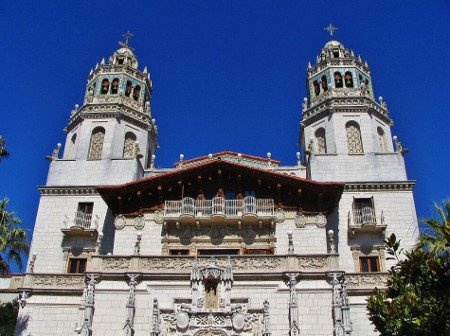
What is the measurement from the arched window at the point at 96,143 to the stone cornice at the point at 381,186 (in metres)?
16.6

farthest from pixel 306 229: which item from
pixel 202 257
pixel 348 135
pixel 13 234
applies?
pixel 13 234

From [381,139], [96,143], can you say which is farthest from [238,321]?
[381,139]

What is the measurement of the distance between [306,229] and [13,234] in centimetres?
1515

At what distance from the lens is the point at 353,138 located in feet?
119

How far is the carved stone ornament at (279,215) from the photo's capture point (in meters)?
29.5

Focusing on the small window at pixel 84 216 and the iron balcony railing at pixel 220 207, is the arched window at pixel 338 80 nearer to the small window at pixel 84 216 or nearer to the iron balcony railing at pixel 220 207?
the iron balcony railing at pixel 220 207

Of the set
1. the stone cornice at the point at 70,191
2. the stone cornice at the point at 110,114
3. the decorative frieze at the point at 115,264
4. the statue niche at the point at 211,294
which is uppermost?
the stone cornice at the point at 110,114

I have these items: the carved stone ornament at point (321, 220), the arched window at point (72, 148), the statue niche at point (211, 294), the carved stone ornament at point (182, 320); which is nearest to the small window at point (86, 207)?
the arched window at point (72, 148)

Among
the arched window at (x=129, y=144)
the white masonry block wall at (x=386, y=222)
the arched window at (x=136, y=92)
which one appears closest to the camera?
the white masonry block wall at (x=386, y=222)

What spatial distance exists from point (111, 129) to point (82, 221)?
25.5 ft

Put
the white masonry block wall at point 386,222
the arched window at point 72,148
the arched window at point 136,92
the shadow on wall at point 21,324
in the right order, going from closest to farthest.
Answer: the shadow on wall at point 21,324, the white masonry block wall at point 386,222, the arched window at point 72,148, the arched window at point 136,92

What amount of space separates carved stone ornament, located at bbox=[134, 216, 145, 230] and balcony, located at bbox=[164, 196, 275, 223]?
1.51m

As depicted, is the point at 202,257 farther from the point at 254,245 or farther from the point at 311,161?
the point at 311,161

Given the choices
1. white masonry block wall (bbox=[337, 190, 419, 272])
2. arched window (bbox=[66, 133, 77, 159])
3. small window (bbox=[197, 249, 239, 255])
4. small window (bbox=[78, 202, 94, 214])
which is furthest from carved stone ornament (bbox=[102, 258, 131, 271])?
arched window (bbox=[66, 133, 77, 159])
